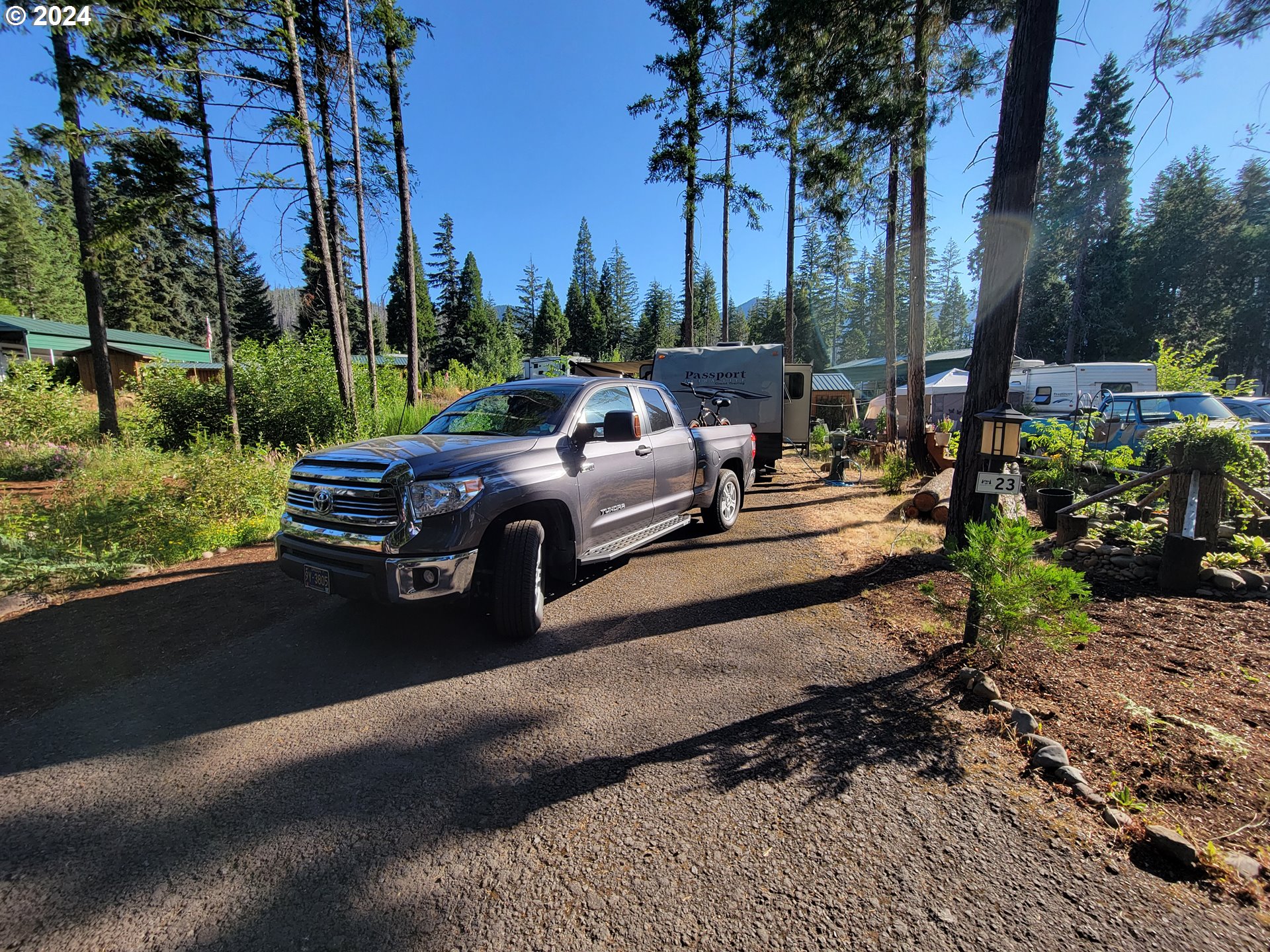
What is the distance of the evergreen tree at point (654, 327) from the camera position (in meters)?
71.3

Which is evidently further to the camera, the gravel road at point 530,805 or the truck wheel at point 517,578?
the truck wheel at point 517,578

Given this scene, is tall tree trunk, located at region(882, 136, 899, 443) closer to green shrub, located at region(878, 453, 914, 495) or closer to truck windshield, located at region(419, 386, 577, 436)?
green shrub, located at region(878, 453, 914, 495)

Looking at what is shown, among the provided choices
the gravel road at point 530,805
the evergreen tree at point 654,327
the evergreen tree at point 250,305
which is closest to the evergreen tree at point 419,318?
the evergreen tree at point 250,305

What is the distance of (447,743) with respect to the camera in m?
2.78

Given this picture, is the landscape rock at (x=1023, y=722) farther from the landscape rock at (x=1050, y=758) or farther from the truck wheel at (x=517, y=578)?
the truck wheel at (x=517, y=578)

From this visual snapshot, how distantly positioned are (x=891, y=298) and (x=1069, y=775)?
14.2 meters

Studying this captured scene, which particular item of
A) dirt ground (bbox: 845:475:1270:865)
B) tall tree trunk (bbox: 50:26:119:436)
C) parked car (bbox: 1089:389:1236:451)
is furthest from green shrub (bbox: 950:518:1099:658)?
tall tree trunk (bbox: 50:26:119:436)

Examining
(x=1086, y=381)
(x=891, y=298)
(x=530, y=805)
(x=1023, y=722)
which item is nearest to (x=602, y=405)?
(x=530, y=805)

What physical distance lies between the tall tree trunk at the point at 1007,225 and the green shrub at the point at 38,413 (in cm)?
1620

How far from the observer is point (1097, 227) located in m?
41.0

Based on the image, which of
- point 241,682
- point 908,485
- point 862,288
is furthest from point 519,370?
point 862,288

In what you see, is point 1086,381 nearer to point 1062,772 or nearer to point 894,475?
point 894,475

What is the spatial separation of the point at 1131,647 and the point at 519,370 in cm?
4121

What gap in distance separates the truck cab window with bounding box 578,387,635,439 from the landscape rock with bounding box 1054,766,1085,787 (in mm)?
3474
